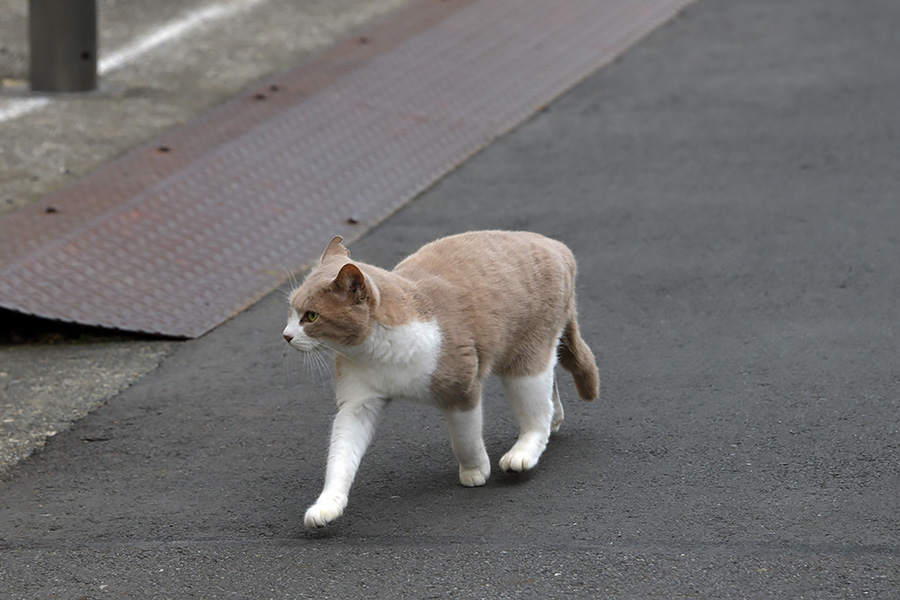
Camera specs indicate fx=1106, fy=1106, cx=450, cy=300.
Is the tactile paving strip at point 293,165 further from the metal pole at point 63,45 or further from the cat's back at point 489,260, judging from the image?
the cat's back at point 489,260

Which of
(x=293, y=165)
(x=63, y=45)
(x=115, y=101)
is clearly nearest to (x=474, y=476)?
(x=293, y=165)

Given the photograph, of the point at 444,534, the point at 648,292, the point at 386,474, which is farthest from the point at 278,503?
the point at 648,292

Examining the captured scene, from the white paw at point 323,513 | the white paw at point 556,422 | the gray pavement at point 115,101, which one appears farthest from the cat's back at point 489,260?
the gray pavement at point 115,101

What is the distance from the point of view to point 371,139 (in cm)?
799

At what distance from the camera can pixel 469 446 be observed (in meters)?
3.96

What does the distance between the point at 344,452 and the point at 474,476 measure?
55 centimetres

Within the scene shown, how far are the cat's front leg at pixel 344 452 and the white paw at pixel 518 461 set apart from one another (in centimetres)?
52

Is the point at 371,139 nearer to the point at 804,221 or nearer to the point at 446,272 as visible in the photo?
the point at 804,221

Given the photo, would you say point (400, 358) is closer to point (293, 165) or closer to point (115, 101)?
point (293, 165)

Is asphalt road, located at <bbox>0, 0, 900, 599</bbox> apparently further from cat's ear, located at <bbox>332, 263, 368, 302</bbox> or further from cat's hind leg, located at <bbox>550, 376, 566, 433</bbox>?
cat's ear, located at <bbox>332, 263, 368, 302</bbox>

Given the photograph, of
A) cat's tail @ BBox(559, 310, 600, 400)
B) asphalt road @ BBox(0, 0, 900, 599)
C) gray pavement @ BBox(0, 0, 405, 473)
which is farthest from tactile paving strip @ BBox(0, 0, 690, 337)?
cat's tail @ BBox(559, 310, 600, 400)

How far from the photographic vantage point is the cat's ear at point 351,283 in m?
3.59

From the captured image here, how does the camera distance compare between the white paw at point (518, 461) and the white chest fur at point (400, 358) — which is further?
the white paw at point (518, 461)

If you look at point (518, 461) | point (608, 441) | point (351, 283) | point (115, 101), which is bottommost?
point (115, 101)
